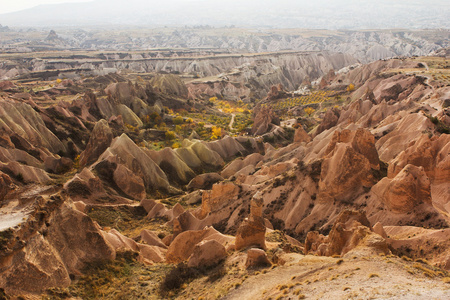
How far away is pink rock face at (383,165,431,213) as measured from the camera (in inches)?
1004

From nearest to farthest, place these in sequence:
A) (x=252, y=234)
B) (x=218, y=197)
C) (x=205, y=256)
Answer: (x=205, y=256) → (x=252, y=234) → (x=218, y=197)

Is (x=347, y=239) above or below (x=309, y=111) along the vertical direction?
above

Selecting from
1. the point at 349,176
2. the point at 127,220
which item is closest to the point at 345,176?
the point at 349,176

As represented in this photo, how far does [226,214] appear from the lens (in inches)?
1395

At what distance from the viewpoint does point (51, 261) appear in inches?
737

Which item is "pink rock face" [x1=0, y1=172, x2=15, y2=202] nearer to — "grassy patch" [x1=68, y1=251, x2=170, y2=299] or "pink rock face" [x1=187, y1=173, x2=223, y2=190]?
"grassy patch" [x1=68, y1=251, x2=170, y2=299]

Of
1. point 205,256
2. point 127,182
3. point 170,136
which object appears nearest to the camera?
point 205,256

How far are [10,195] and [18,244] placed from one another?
425 inches

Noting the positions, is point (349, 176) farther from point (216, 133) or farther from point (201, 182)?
point (216, 133)

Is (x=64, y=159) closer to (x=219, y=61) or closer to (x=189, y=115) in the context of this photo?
(x=189, y=115)

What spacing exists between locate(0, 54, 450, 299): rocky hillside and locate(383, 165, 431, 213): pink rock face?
8cm

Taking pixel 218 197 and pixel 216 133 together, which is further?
pixel 216 133

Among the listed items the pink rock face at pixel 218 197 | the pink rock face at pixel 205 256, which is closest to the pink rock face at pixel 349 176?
the pink rock face at pixel 218 197

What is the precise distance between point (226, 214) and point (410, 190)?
55.7 ft
